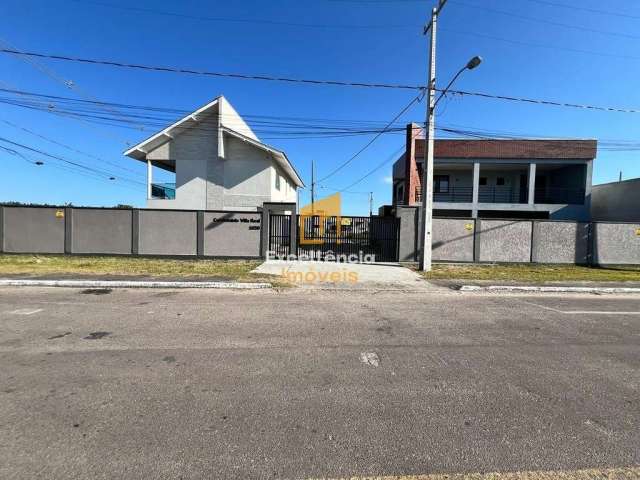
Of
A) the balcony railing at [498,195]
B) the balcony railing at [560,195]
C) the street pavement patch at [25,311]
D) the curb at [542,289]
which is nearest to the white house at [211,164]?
the curb at [542,289]

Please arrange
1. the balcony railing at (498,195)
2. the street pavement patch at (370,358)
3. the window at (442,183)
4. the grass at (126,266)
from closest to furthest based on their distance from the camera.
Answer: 1. the street pavement patch at (370,358)
2. the grass at (126,266)
3. the balcony railing at (498,195)
4. the window at (442,183)

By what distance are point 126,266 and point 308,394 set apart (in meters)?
11.2

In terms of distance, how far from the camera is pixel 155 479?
215 cm

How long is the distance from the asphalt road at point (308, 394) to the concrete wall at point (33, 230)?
10.7 m

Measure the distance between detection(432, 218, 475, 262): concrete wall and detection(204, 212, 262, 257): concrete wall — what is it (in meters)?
8.15

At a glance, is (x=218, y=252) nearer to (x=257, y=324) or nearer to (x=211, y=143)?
(x=211, y=143)

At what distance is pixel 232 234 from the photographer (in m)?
15.1

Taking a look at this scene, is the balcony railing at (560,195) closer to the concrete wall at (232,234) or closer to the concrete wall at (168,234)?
the concrete wall at (232,234)

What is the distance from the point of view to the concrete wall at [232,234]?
49.0 feet

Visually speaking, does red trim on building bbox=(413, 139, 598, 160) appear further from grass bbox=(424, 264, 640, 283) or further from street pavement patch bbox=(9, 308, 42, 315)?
street pavement patch bbox=(9, 308, 42, 315)

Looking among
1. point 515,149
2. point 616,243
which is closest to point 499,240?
point 616,243

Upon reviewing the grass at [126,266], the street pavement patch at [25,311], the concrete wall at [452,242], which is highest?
the concrete wall at [452,242]

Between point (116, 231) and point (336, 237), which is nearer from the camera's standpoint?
point (116, 231)

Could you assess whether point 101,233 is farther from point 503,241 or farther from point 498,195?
point 498,195
